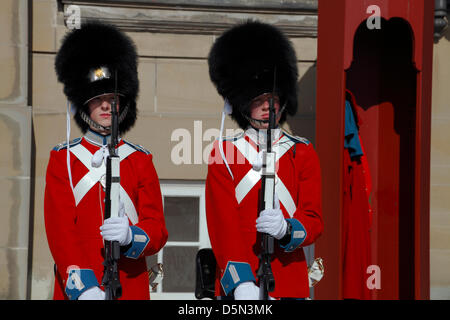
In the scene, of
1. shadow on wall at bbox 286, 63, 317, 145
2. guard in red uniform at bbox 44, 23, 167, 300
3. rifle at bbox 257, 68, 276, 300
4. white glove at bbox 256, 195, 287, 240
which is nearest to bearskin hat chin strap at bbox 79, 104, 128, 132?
guard in red uniform at bbox 44, 23, 167, 300

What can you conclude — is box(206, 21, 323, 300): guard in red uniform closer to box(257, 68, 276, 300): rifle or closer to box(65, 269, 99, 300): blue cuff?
box(257, 68, 276, 300): rifle

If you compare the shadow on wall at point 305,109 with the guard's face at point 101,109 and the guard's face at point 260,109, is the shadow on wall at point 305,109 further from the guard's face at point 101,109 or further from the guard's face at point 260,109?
the guard's face at point 101,109

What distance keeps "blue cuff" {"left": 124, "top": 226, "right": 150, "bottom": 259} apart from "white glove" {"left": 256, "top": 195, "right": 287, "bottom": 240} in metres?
0.51

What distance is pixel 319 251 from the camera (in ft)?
15.2

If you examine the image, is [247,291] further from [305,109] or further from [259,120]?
[305,109]

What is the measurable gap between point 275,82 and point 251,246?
752 mm

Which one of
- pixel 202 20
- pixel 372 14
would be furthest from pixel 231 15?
pixel 372 14

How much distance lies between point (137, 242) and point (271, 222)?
1.94 ft

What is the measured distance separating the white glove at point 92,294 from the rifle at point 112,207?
3 centimetres

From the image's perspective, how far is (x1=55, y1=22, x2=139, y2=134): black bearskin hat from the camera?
3.58 m

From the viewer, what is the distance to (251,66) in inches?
140

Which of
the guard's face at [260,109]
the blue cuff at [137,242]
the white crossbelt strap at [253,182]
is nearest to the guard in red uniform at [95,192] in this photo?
the blue cuff at [137,242]

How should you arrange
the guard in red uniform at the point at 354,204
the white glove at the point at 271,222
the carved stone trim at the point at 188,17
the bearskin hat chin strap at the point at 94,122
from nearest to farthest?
the white glove at the point at 271,222 < the bearskin hat chin strap at the point at 94,122 < the guard in red uniform at the point at 354,204 < the carved stone trim at the point at 188,17

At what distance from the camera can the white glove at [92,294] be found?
3.21 metres
